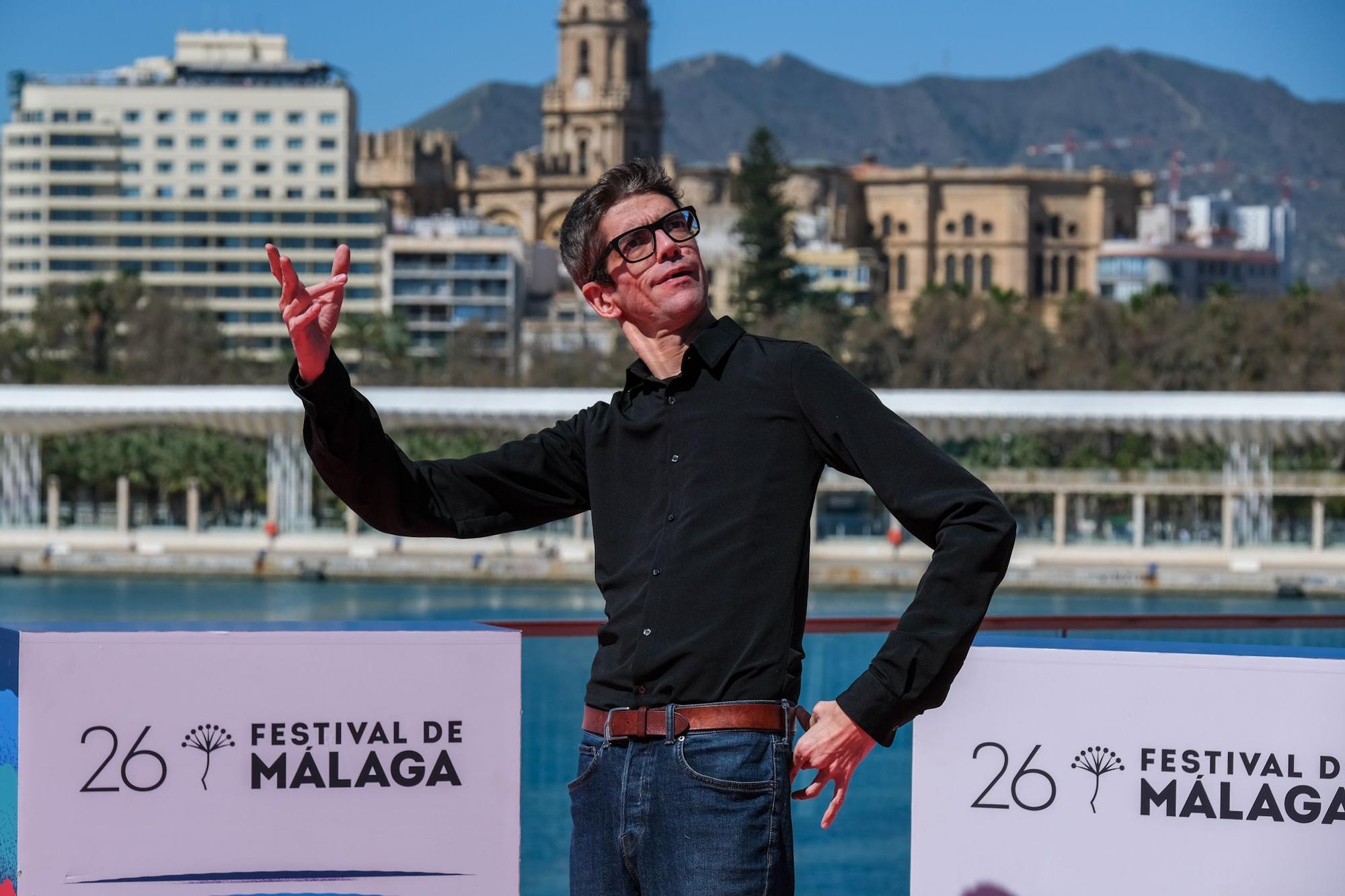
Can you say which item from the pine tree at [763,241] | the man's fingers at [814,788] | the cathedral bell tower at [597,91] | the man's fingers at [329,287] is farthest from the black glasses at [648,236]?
the cathedral bell tower at [597,91]

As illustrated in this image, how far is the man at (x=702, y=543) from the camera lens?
2854mm

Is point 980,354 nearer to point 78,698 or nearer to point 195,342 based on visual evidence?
point 195,342

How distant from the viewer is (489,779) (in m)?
3.69

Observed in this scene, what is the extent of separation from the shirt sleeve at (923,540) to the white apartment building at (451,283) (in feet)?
281

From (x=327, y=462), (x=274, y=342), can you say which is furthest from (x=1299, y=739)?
(x=274, y=342)

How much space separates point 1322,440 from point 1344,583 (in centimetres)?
511

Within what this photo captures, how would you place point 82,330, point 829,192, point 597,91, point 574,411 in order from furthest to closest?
point 597,91
point 829,192
point 82,330
point 574,411

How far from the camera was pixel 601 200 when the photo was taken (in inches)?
125

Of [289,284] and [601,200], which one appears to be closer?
[289,284]

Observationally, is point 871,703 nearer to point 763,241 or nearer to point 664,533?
point 664,533

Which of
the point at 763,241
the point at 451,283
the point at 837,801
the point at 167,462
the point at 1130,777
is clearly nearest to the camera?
the point at 837,801

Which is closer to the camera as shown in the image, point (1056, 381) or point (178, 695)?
point (178, 695)

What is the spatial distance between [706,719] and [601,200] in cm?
77

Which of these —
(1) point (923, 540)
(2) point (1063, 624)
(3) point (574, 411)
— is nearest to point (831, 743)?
(1) point (923, 540)
